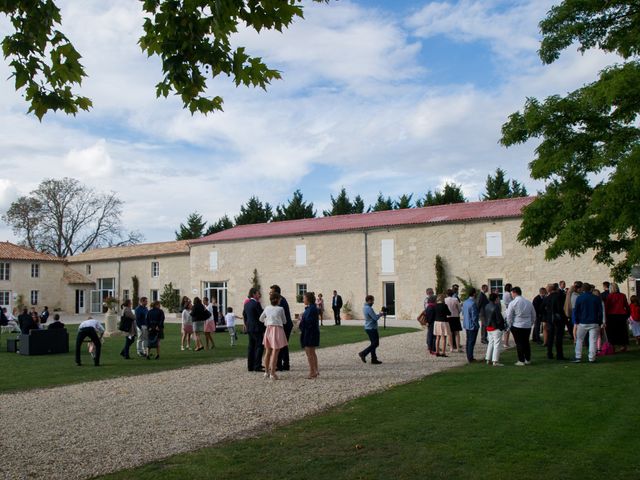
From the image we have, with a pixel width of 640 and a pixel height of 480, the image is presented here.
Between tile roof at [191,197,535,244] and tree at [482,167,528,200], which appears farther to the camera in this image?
tree at [482,167,528,200]

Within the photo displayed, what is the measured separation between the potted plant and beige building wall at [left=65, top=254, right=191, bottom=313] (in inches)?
547

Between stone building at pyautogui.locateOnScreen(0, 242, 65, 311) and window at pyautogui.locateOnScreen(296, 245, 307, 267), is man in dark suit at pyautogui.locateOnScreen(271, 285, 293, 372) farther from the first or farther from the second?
stone building at pyautogui.locateOnScreen(0, 242, 65, 311)

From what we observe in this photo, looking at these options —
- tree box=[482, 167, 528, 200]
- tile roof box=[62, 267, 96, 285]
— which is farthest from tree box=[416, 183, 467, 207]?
tile roof box=[62, 267, 96, 285]

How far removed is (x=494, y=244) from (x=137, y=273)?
2703 cm

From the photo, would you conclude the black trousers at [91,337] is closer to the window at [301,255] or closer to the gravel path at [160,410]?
the gravel path at [160,410]

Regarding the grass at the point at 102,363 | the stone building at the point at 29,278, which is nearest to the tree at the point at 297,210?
the stone building at the point at 29,278

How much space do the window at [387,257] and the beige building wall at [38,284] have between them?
90.9 ft

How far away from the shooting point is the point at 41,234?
181 ft

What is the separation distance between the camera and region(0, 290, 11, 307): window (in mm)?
43375

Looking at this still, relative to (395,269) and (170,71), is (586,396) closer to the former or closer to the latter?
(170,71)

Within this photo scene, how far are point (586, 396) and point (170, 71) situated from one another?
7240mm

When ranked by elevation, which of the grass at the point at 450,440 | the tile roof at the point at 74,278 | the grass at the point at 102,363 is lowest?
the grass at the point at 102,363

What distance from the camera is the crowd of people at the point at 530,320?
39.9ft

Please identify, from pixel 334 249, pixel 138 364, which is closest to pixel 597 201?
pixel 138 364
